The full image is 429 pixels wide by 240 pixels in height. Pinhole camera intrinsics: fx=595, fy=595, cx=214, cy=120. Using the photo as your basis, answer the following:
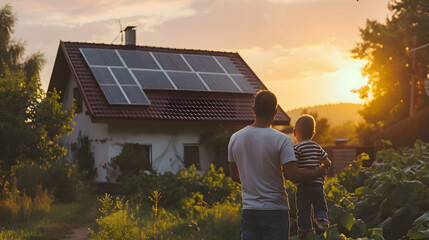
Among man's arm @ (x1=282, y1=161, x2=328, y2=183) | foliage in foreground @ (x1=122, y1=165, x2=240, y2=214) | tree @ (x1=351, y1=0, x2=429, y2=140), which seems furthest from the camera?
tree @ (x1=351, y1=0, x2=429, y2=140)

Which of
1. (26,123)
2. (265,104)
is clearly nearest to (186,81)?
(26,123)

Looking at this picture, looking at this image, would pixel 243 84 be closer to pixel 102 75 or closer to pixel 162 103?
pixel 162 103

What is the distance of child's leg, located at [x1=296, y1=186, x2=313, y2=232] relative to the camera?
5621 millimetres

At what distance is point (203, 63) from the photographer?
26.6 m

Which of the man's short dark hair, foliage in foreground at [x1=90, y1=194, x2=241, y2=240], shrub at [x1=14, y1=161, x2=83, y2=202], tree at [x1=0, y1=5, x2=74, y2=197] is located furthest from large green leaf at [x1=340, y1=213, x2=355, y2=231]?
shrub at [x1=14, y1=161, x2=83, y2=202]

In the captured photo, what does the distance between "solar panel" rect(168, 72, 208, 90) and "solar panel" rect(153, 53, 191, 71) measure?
0.55 metres

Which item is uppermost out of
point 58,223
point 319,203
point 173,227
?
point 319,203

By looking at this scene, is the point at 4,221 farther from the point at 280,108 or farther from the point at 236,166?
the point at 280,108

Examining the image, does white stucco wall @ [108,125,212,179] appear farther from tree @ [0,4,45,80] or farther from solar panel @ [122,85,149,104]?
tree @ [0,4,45,80]

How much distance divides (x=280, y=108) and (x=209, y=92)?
147 inches

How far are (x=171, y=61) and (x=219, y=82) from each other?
92.1 inches

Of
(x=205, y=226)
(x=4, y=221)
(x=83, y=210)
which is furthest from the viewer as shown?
(x=83, y=210)

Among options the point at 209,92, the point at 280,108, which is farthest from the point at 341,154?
the point at 209,92

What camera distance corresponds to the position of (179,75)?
81.5 ft
